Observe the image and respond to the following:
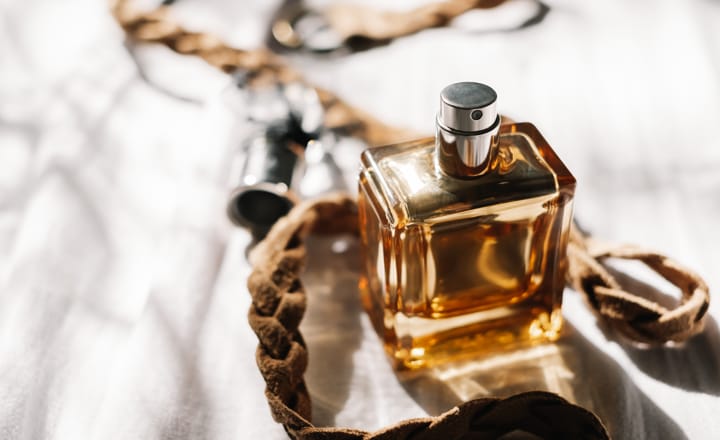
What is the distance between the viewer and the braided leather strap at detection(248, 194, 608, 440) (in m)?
0.54

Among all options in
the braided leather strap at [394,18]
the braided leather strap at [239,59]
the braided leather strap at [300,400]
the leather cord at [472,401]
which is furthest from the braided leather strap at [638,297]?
the braided leather strap at [394,18]

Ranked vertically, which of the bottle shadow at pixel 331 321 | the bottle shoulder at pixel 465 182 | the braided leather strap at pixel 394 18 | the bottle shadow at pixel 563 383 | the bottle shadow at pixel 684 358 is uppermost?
the bottle shoulder at pixel 465 182

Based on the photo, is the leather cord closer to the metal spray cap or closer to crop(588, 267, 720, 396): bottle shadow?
crop(588, 267, 720, 396): bottle shadow

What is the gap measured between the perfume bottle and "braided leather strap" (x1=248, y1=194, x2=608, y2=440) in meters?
0.07

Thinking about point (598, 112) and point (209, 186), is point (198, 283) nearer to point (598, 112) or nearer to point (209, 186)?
point (209, 186)

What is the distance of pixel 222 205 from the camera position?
0.77 m

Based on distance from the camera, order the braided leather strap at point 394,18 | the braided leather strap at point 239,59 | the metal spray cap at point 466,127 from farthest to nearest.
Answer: the braided leather strap at point 394,18, the braided leather strap at point 239,59, the metal spray cap at point 466,127

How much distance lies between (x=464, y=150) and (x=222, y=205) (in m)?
0.29

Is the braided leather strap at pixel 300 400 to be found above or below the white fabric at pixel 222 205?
above

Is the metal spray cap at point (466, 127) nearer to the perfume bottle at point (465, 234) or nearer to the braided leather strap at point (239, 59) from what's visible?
the perfume bottle at point (465, 234)

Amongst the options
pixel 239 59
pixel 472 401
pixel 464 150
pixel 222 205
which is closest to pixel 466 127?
pixel 464 150

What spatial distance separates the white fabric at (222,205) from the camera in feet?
2.00

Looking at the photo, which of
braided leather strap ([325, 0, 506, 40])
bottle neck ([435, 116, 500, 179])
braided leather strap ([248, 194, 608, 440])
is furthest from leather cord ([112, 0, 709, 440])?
braided leather strap ([325, 0, 506, 40])

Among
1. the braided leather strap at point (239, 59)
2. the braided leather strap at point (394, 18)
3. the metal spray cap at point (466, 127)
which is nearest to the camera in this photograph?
the metal spray cap at point (466, 127)
